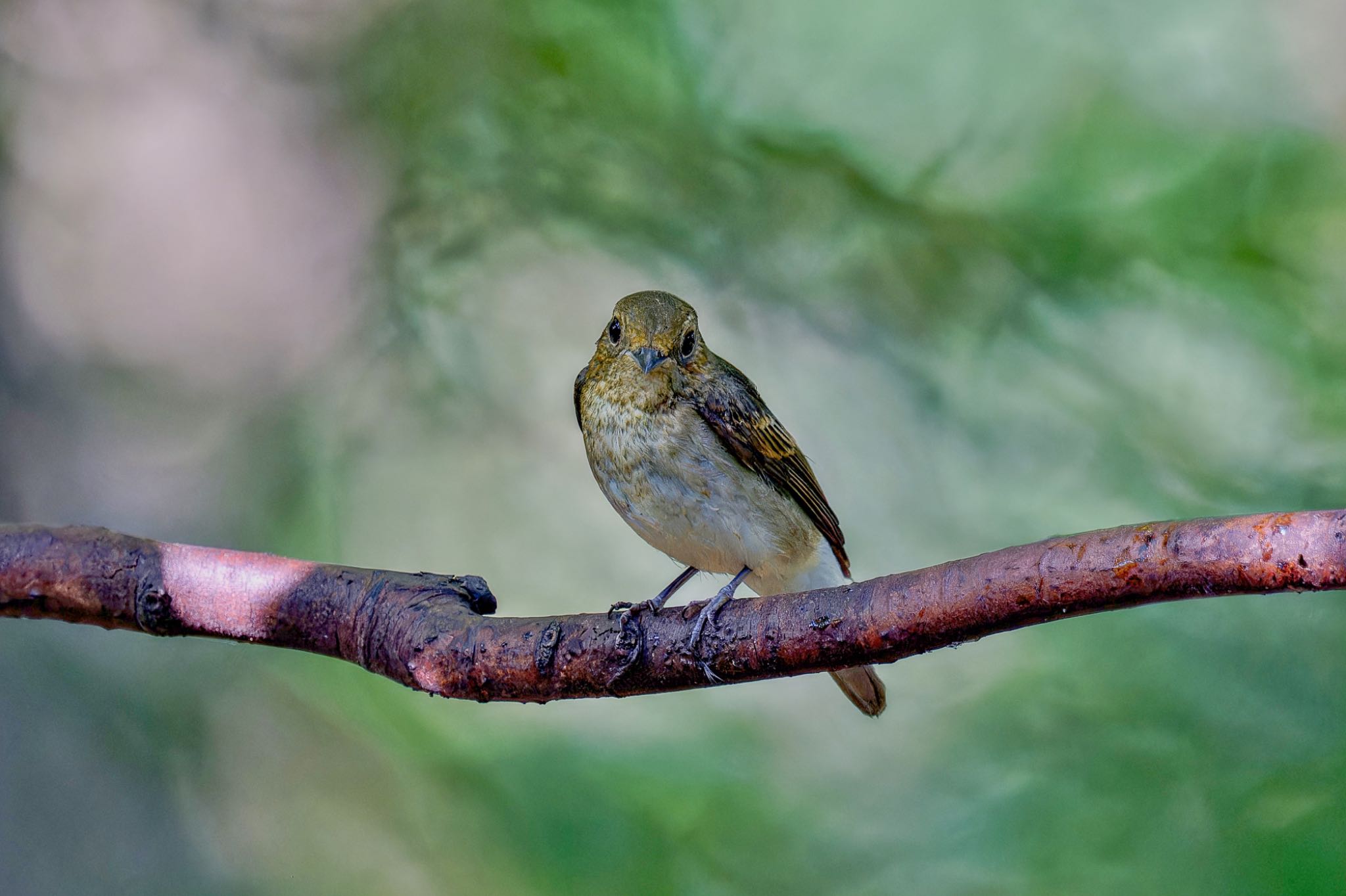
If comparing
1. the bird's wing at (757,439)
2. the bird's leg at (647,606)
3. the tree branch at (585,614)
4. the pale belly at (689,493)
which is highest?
the bird's wing at (757,439)

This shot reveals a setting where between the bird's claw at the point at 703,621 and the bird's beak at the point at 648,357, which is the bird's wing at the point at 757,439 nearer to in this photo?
the bird's beak at the point at 648,357

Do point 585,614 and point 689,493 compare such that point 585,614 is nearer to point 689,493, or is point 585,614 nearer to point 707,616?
point 707,616

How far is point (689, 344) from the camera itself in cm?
338

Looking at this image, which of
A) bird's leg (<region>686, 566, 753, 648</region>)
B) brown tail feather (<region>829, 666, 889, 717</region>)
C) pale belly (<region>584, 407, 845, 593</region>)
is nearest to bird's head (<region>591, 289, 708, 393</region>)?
pale belly (<region>584, 407, 845, 593</region>)

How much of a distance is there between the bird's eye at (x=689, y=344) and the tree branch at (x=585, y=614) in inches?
33.5

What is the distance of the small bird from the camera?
3.18 metres

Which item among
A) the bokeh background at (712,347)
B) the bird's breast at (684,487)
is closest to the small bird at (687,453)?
the bird's breast at (684,487)

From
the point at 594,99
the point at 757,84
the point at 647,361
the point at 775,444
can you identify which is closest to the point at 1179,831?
the point at 775,444

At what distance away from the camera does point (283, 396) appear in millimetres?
5496

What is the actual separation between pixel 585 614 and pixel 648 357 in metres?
0.77

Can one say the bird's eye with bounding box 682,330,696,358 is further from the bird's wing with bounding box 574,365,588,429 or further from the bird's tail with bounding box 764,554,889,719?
the bird's tail with bounding box 764,554,889,719

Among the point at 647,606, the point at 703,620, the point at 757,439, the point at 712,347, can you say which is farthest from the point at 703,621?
the point at 712,347

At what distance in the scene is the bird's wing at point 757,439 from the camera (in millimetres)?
3256

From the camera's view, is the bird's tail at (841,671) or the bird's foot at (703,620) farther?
the bird's tail at (841,671)
